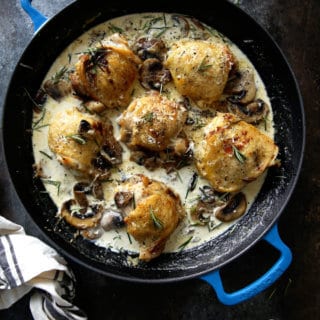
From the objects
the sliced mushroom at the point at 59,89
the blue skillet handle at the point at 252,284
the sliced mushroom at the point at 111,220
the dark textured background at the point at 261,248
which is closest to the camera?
the blue skillet handle at the point at 252,284

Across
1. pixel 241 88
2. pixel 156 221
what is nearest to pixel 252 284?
pixel 156 221

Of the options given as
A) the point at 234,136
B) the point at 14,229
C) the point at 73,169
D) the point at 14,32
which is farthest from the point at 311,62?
the point at 14,229

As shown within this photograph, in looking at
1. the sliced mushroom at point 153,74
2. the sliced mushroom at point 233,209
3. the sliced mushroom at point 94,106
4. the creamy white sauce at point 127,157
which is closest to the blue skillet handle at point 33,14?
the creamy white sauce at point 127,157

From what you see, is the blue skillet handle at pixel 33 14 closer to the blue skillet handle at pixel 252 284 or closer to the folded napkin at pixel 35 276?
the folded napkin at pixel 35 276

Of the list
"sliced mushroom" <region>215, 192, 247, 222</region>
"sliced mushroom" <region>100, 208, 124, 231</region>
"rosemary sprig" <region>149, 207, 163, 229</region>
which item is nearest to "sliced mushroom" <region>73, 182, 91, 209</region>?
"sliced mushroom" <region>100, 208, 124, 231</region>

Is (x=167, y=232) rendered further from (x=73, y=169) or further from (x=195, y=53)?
(x=195, y=53)

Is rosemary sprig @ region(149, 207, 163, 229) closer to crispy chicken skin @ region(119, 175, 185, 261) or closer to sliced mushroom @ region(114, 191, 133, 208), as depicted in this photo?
crispy chicken skin @ region(119, 175, 185, 261)
